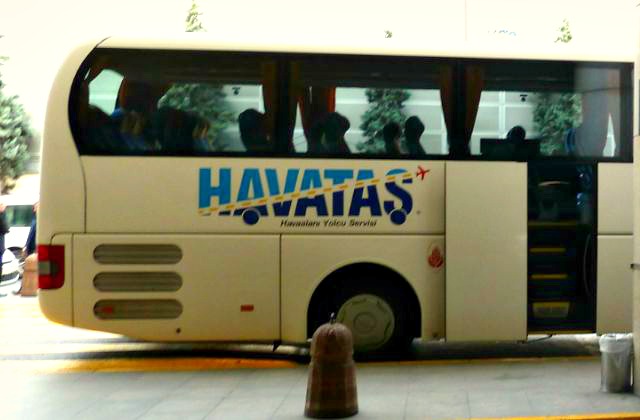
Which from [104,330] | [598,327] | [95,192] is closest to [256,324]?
[104,330]

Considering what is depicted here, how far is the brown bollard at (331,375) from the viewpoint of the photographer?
272 inches

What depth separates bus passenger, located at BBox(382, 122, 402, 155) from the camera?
9.54 metres

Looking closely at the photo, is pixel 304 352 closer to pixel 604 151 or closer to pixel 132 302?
pixel 132 302

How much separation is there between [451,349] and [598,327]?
6.13ft

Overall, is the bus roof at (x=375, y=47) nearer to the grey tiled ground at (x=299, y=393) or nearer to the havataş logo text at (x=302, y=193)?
the havataş logo text at (x=302, y=193)

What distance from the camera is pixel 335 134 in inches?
375

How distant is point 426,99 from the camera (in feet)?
31.8

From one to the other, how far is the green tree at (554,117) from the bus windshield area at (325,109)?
11mm

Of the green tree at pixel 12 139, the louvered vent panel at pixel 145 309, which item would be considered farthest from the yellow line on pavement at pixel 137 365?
the green tree at pixel 12 139

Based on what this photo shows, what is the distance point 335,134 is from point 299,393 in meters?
2.85

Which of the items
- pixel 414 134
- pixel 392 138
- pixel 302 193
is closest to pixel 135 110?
pixel 302 193

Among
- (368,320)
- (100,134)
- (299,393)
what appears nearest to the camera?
(299,393)

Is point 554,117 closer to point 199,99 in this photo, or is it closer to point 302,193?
point 302,193

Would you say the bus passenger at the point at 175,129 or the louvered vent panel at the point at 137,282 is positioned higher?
the bus passenger at the point at 175,129
